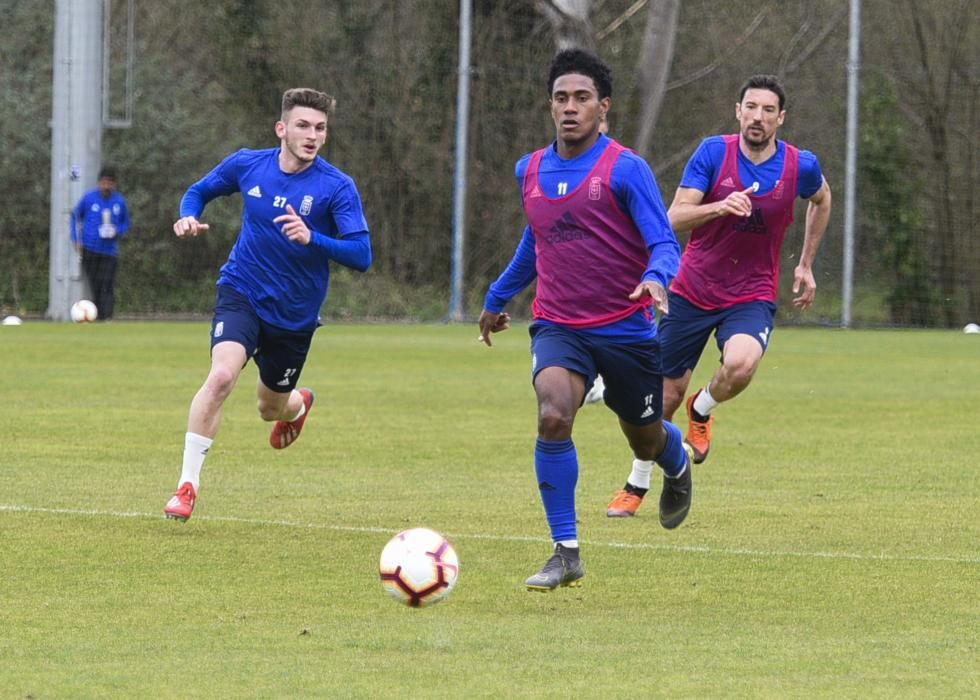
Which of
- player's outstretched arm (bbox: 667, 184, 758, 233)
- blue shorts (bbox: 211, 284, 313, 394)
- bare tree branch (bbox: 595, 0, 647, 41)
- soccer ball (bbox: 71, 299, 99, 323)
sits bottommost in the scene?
soccer ball (bbox: 71, 299, 99, 323)

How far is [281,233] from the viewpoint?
9750 mm

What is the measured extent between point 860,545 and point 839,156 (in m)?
22.8

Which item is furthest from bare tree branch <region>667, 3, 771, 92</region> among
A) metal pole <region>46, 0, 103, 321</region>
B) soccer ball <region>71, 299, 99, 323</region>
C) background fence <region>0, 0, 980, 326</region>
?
soccer ball <region>71, 299, 99, 323</region>

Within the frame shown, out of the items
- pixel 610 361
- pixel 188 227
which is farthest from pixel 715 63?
pixel 610 361

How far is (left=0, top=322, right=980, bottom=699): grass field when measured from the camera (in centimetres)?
584

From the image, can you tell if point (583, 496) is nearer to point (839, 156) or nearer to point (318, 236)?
point (318, 236)

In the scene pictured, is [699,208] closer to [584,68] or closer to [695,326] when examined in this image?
[695,326]

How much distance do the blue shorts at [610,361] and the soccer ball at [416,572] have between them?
3.56ft

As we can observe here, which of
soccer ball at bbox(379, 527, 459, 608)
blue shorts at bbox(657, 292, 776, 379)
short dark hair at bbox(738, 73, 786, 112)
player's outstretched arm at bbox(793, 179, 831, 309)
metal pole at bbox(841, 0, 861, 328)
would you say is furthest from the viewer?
metal pole at bbox(841, 0, 861, 328)

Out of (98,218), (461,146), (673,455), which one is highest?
(461,146)

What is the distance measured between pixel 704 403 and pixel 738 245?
3.47ft

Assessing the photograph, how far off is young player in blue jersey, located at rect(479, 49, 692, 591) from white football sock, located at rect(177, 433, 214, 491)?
2.12 m

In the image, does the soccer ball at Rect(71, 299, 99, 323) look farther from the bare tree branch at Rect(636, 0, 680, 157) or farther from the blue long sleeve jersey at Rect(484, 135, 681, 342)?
the blue long sleeve jersey at Rect(484, 135, 681, 342)

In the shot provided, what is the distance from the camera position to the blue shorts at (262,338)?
959cm
